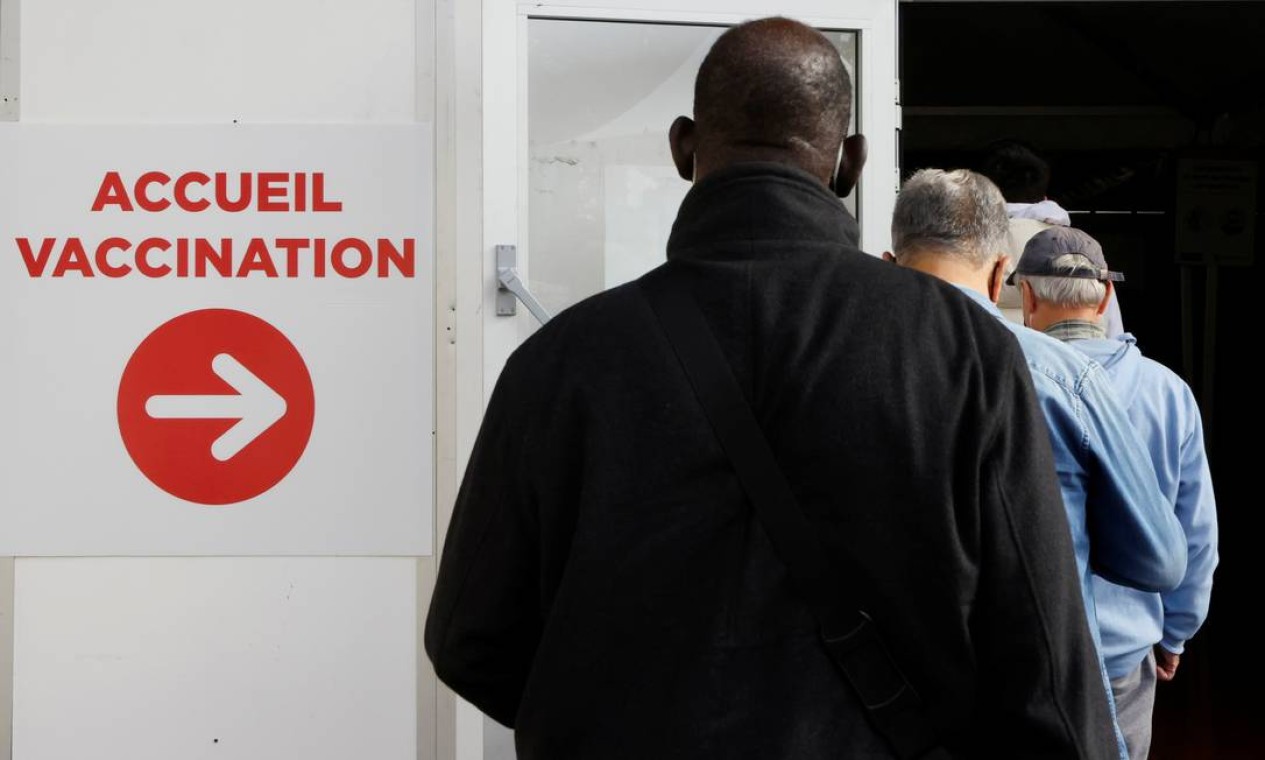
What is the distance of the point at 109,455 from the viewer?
262cm

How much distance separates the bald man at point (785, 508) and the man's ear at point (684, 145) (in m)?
0.08

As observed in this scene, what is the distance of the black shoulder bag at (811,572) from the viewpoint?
1142mm

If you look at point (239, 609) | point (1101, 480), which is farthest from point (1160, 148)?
point (239, 609)

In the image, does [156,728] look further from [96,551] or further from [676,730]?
[676,730]

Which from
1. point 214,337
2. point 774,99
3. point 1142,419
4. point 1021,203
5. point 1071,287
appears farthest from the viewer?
point 1021,203

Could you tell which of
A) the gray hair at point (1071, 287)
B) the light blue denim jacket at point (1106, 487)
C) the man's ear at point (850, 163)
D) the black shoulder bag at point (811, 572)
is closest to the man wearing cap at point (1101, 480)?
the light blue denim jacket at point (1106, 487)

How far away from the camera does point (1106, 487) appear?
184cm

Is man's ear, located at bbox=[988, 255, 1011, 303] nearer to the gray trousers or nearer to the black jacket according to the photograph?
the gray trousers

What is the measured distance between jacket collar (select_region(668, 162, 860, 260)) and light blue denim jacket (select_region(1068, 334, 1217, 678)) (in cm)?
111

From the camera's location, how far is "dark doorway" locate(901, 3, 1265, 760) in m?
5.27

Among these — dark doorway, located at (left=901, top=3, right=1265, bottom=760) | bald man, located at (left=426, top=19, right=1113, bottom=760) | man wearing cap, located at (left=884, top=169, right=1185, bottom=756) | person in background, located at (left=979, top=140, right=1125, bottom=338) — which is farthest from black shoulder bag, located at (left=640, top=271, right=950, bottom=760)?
dark doorway, located at (left=901, top=3, right=1265, bottom=760)

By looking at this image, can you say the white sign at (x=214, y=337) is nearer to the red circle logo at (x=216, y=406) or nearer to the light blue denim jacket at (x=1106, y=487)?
the red circle logo at (x=216, y=406)

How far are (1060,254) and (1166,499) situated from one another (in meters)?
0.48

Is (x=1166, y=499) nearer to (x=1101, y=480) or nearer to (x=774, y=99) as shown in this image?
(x=1101, y=480)
